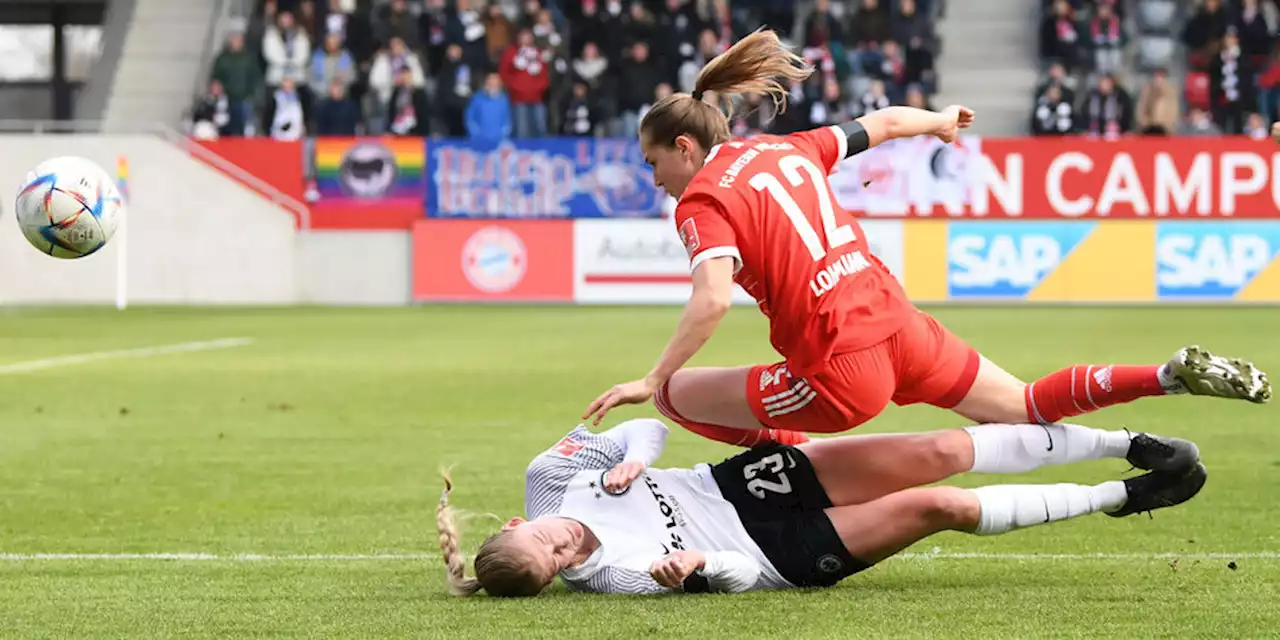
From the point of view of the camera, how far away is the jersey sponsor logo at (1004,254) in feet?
92.0

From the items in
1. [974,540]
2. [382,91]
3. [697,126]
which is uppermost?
[382,91]

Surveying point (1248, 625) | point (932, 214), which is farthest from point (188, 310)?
point (1248, 625)

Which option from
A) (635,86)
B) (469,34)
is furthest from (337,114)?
(635,86)

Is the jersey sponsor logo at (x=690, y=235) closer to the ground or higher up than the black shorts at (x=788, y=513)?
higher up

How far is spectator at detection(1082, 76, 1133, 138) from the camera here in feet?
96.1

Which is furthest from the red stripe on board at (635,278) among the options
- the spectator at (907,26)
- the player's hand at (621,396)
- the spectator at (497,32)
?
the player's hand at (621,396)

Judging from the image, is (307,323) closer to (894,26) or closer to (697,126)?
(894,26)

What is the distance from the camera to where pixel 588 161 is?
28.8m

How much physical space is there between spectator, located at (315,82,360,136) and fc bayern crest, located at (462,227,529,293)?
9.59 ft

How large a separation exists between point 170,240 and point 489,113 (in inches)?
209

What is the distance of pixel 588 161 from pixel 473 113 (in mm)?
2151

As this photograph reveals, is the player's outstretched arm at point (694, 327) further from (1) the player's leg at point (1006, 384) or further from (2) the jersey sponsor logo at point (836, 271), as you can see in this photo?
(1) the player's leg at point (1006, 384)

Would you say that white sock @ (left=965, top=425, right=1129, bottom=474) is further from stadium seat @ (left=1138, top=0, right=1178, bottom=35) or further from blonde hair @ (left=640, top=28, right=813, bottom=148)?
stadium seat @ (left=1138, top=0, right=1178, bottom=35)

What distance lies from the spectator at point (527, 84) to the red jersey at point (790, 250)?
77.4ft
